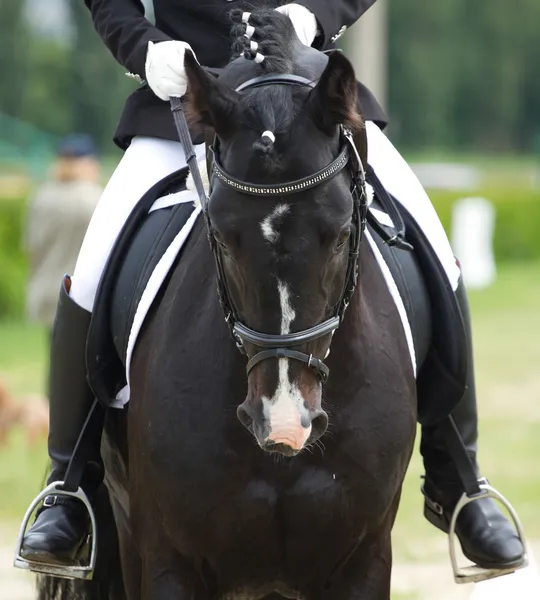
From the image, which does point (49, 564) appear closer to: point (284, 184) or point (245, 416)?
point (245, 416)

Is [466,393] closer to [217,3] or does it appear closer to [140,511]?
[140,511]

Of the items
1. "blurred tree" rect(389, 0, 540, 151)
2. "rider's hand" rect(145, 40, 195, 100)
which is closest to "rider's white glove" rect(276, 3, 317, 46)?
"rider's hand" rect(145, 40, 195, 100)

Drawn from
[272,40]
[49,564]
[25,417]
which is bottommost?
[49,564]

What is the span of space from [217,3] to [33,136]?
43555mm

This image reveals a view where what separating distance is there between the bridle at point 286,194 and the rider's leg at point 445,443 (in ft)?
2.94

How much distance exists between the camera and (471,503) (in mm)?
5242

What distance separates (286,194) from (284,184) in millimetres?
29

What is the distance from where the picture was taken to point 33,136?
4744cm

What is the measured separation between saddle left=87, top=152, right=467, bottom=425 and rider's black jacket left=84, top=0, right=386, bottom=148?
28cm

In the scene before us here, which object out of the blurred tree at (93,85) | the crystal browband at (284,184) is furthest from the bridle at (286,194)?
the blurred tree at (93,85)

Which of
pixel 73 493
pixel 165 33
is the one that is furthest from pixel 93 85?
pixel 73 493

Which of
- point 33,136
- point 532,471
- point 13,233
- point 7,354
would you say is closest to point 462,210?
point 13,233

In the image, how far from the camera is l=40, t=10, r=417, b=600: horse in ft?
12.4

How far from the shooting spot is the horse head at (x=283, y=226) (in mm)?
3750
